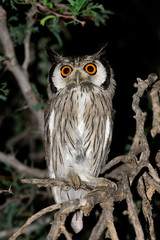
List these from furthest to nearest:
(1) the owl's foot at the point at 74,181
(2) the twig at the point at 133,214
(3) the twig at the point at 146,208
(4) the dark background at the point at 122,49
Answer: (4) the dark background at the point at 122,49 → (1) the owl's foot at the point at 74,181 → (3) the twig at the point at 146,208 → (2) the twig at the point at 133,214

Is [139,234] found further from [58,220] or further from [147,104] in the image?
[147,104]

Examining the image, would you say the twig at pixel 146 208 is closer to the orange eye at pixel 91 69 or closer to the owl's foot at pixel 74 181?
the owl's foot at pixel 74 181

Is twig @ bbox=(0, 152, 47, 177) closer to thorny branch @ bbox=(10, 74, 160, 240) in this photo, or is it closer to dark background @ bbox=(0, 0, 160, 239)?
dark background @ bbox=(0, 0, 160, 239)

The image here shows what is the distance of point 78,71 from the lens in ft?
7.07

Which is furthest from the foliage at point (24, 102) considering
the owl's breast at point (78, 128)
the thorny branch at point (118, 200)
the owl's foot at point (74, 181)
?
the thorny branch at point (118, 200)

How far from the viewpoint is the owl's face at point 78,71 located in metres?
2.17

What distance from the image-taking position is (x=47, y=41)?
3191 millimetres

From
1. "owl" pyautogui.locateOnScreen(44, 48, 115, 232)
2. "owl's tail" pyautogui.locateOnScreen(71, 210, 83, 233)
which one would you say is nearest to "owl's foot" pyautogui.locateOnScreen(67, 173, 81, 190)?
"owl" pyautogui.locateOnScreen(44, 48, 115, 232)

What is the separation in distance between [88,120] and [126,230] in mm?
1078

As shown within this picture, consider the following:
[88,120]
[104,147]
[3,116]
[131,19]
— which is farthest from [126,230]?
[131,19]

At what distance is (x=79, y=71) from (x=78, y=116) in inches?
12.4

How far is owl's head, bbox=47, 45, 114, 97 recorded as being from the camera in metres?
2.17

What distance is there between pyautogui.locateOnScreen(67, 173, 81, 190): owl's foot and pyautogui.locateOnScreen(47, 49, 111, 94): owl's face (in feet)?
2.08

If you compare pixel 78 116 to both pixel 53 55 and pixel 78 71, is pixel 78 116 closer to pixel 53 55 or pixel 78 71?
pixel 78 71
